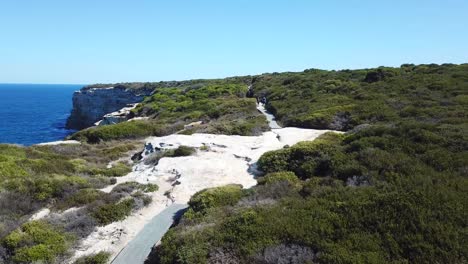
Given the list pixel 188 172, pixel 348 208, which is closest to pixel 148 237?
pixel 188 172

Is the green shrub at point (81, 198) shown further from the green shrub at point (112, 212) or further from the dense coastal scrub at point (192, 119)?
the dense coastal scrub at point (192, 119)

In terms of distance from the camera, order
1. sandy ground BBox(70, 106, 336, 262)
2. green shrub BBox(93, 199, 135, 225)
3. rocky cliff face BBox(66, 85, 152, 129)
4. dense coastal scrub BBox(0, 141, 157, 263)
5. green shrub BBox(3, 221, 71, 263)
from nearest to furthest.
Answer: green shrub BBox(3, 221, 71, 263)
dense coastal scrub BBox(0, 141, 157, 263)
sandy ground BBox(70, 106, 336, 262)
green shrub BBox(93, 199, 135, 225)
rocky cliff face BBox(66, 85, 152, 129)

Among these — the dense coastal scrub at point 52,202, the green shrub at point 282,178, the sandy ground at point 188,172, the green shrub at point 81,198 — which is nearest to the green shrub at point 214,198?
the green shrub at point 282,178

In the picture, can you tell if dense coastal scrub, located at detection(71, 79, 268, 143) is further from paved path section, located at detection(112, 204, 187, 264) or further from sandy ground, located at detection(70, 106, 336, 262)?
paved path section, located at detection(112, 204, 187, 264)

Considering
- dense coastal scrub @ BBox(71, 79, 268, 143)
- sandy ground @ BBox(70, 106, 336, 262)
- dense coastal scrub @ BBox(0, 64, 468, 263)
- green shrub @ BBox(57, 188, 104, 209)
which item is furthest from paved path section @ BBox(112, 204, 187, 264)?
dense coastal scrub @ BBox(71, 79, 268, 143)

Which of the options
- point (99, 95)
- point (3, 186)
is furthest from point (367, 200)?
point (99, 95)

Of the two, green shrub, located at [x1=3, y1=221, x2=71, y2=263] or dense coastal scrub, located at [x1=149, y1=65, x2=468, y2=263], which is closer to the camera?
dense coastal scrub, located at [x1=149, y1=65, x2=468, y2=263]

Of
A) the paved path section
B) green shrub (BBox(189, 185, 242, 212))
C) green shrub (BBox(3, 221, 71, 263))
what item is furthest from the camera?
green shrub (BBox(189, 185, 242, 212))
